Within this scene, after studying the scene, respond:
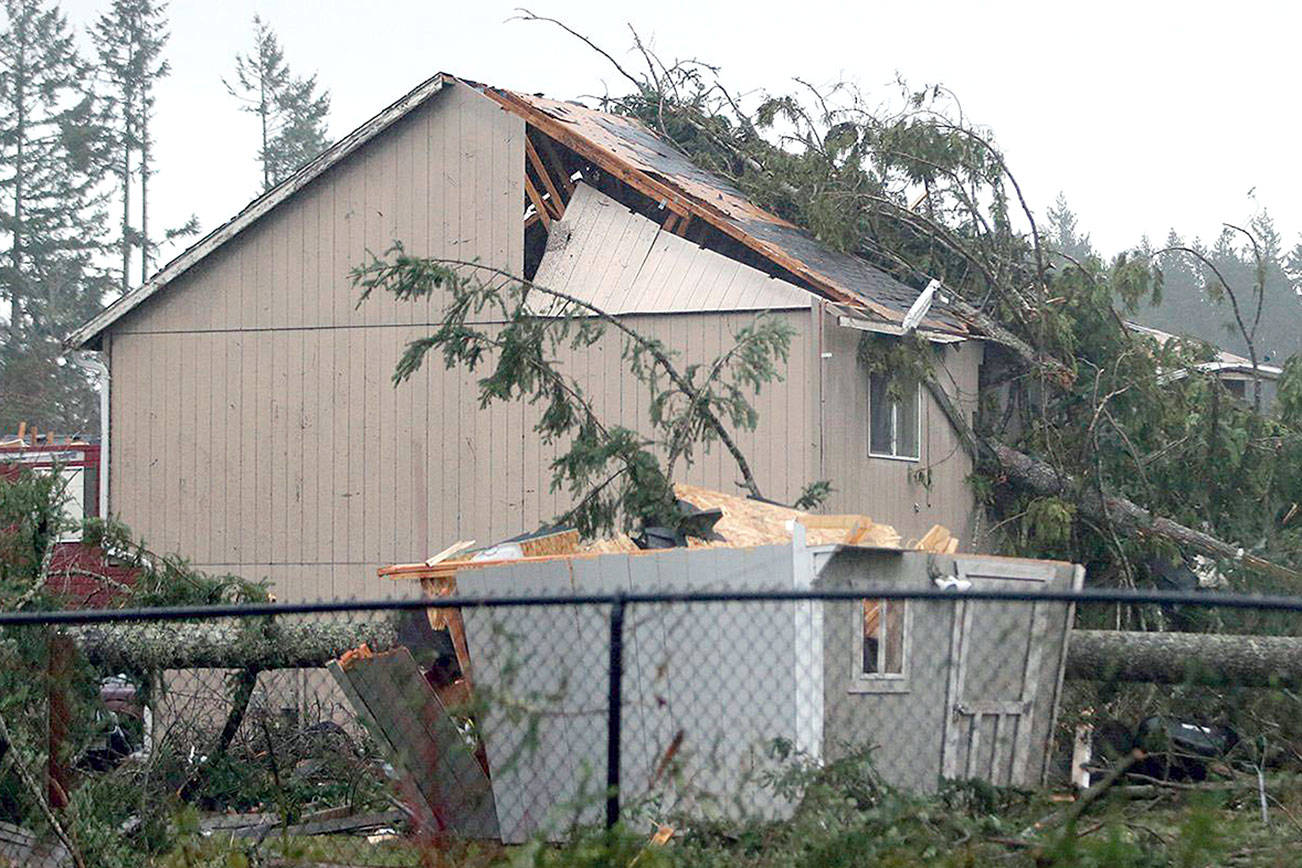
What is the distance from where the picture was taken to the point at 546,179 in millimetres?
15086

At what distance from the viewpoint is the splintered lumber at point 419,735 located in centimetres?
648

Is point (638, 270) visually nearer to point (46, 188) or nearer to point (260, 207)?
point (260, 207)

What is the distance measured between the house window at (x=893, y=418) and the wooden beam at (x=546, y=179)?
380cm

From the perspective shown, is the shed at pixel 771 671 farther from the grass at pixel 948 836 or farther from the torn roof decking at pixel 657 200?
the torn roof decking at pixel 657 200

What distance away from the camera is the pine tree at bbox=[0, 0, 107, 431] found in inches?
1663

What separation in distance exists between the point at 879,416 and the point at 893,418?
20 cm

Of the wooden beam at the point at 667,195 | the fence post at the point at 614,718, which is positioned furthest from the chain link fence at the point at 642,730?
the wooden beam at the point at 667,195

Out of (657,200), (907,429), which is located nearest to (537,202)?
(657,200)

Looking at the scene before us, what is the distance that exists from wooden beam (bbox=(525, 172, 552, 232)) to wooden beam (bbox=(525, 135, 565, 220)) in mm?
112

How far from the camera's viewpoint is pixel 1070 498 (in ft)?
46.6

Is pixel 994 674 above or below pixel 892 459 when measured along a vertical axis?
below

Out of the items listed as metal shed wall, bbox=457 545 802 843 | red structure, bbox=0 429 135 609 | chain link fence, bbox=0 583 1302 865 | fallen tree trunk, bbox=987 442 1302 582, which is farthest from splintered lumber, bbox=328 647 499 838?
fallen tree trunk, bbox=987 442 1302 582

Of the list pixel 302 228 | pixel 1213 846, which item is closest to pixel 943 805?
pixel 1213 846

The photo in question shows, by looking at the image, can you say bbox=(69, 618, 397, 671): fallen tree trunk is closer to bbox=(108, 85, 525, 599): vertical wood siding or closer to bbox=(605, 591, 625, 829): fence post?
bbox=(605, 591, 625, 829): fence post
